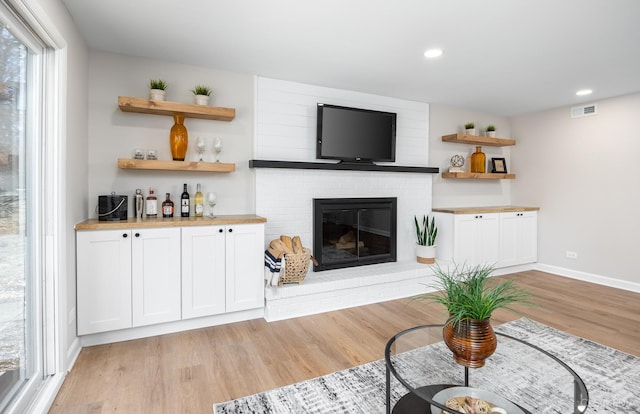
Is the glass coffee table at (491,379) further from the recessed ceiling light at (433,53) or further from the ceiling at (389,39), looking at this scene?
the recessed ceiling light at (433,53)

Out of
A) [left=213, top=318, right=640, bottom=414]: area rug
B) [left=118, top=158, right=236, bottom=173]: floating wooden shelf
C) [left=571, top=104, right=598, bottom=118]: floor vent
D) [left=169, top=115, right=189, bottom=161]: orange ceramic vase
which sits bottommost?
[left=213, top=318, right=640, bottom=414]: area rug

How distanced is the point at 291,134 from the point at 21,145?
2340mm

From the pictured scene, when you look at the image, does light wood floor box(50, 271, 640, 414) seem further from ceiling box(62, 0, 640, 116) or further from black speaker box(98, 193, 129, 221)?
ceiling box(62, 0, 640, 116)

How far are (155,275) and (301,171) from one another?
179cm

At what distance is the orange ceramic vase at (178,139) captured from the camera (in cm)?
304

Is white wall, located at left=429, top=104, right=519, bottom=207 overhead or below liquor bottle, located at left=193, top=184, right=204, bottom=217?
overhead

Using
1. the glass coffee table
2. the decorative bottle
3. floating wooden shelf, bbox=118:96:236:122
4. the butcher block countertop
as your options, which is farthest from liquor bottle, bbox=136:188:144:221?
the decorative bottle

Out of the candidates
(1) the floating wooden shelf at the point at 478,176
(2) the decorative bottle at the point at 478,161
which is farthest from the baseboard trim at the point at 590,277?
(2) the decorative bottle at the point at 478,161

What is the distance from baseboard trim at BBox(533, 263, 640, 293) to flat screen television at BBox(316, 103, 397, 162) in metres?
2.95

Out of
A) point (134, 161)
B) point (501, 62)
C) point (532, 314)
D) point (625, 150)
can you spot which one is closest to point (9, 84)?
point (134, 161)

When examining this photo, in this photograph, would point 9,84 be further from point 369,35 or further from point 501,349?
point 501,349

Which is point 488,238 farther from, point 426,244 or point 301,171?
point 301,171

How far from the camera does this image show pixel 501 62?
3.08 meters

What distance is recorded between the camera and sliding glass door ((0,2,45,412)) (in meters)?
1.58
